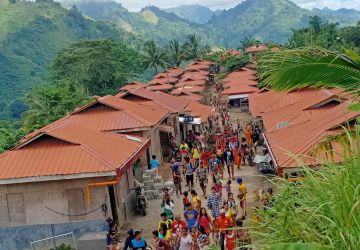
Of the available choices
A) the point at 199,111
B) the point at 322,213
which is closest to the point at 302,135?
the point at 322,213

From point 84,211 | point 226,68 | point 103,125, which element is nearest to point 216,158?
point 103,125

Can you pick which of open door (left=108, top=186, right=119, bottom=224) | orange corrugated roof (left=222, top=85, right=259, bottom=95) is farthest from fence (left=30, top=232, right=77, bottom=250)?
orange corrugated roof (left=222, top=85, right=259, bottom=95)

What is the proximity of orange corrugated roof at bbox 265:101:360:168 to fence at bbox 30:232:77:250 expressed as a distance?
18.1ft

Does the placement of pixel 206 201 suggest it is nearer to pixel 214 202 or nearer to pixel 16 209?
pixel 214 202

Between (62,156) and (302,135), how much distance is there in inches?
252

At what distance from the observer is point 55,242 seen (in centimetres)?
1337

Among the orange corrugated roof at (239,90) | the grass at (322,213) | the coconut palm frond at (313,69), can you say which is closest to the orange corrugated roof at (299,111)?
the coconut palm frond at (313,69)

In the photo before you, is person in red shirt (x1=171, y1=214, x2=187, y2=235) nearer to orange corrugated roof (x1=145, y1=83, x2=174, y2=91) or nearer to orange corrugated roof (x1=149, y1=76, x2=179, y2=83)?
orange corrugated roof (x1=145, y1=83, x2=174, y2=91)

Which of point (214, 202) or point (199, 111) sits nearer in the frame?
point (214, 202)

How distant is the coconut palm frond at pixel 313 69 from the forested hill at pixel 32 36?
87682 mm

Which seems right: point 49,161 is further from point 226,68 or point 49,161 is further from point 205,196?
point 226,68

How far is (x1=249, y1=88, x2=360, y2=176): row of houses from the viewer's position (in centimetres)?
1075

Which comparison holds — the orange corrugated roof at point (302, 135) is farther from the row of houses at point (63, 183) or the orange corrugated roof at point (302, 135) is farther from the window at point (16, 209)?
the window at point (16, 209)

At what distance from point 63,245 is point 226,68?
5534 cm
